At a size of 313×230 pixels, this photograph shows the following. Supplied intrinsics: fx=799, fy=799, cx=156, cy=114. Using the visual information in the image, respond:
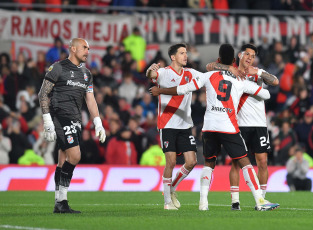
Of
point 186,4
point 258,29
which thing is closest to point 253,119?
point 258,29

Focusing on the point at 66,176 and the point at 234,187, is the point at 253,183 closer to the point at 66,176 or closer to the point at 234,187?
the point at 234,187

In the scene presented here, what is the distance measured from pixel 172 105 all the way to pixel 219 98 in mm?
1196

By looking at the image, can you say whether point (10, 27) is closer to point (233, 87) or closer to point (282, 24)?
point (282, 24)

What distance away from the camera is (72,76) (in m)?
11.3

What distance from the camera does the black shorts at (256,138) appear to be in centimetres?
1238

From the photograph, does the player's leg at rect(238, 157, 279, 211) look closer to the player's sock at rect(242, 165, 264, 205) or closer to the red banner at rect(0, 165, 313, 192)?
the player's sock at rect(242, 165, 264, 205)

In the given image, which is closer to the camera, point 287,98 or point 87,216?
point 87,216

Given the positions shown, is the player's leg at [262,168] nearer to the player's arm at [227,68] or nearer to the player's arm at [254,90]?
the player's arm at [254,90]

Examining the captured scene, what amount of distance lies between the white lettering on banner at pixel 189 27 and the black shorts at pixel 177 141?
38.9 ft

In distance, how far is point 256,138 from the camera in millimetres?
12398

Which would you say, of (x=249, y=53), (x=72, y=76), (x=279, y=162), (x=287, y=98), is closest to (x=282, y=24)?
(x=287, y=98)

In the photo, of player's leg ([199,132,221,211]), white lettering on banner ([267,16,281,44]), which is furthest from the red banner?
player's leg ([199,132,221,211])

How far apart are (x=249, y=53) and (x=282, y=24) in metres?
12.5

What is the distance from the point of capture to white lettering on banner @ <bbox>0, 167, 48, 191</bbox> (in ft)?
61.4
